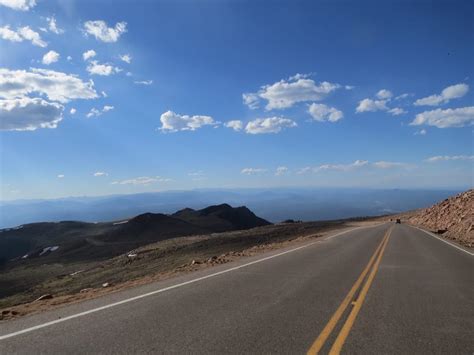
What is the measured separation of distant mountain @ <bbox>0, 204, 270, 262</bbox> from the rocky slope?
31370 mm

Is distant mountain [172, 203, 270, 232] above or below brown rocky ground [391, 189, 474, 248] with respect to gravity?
above

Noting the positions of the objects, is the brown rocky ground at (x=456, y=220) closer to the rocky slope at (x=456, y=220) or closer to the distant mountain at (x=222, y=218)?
the rocky slope at (x=456, y=220)

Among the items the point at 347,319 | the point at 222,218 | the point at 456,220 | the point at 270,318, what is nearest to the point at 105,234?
the point at 222,218

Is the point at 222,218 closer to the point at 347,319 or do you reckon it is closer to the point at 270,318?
the point at 270,318

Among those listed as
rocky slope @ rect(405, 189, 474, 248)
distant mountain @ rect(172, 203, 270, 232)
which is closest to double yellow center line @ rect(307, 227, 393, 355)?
rocky slope @ rect(405, 189, 474, 248)

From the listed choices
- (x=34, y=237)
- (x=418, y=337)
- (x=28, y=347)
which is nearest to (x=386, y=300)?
(x=418, y=337)

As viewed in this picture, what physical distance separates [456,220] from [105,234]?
48.8m

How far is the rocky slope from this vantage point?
30337 mm

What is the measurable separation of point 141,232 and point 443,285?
201 feet

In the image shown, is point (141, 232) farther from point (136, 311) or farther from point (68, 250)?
point (136, 311)

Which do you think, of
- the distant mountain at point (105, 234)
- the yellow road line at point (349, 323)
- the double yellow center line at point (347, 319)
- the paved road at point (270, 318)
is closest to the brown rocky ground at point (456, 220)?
the double yellow center line at point (347, 319)

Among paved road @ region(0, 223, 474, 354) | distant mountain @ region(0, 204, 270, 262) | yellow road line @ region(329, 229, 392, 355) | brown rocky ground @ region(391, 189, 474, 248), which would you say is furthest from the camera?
distant mountain @ region(0, 204, 270, 262)

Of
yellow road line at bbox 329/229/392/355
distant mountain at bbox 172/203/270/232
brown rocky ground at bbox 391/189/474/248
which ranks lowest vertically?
yellow road line at bbox 329/229/392/355

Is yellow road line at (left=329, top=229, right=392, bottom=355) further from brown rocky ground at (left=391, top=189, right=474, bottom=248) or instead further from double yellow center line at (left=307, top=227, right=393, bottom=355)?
brown rocky ground at (left=391, top=189, right=474, bottom=248)
